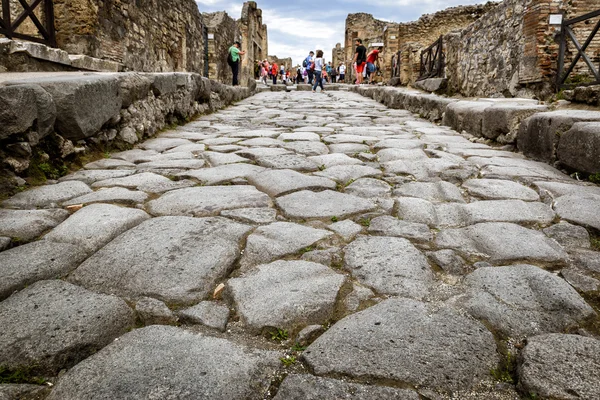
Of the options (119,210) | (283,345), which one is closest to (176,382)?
(283,345)

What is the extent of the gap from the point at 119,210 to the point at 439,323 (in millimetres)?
1435

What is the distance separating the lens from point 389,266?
58.0 inches

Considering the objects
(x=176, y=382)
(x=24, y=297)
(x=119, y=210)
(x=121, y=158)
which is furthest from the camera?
(x=121, y=158)

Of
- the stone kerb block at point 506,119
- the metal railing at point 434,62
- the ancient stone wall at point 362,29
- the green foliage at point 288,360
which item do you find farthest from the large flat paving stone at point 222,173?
the ancient stone wall at point 362,29

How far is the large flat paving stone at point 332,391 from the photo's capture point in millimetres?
917

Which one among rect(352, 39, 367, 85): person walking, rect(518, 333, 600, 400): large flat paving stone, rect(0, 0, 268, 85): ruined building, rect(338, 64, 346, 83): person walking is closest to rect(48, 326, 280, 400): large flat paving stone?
rect(518, 333, 600, 400): large flat paving stone

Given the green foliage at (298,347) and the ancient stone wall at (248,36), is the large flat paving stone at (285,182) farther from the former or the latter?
the ancient stone wall at (248,36)

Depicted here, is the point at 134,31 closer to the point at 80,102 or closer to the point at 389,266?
the point at 80,102

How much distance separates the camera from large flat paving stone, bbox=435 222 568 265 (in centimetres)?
154

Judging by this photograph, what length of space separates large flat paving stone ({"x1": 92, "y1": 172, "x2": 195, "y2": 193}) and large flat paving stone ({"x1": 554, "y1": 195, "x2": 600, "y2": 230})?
6.22ft

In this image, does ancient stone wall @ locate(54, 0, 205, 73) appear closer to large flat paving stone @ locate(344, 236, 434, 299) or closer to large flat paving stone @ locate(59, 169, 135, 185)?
large flat paving stone @ locate(59, 169, 135, 185)

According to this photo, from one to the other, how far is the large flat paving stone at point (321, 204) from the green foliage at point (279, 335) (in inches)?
33.9

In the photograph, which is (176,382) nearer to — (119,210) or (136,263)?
(136,263)

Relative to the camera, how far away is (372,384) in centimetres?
95
